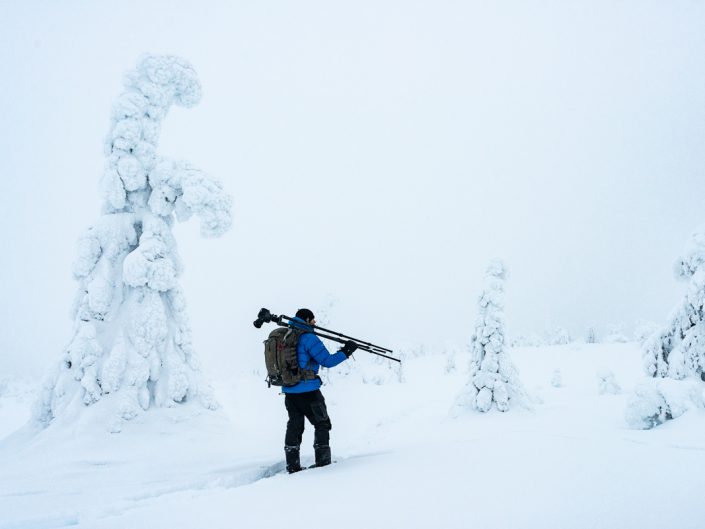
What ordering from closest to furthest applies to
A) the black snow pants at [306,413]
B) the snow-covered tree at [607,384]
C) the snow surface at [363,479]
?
the snow surface at [363,479], the black snow pants at [306,413], the snow-covered tree at [607,384]

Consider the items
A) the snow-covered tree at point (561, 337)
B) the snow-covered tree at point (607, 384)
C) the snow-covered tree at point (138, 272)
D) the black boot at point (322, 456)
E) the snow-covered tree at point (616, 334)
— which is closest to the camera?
the black boot at point (322, 456)

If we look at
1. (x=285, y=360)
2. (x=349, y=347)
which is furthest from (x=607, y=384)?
(x=285, y=360)

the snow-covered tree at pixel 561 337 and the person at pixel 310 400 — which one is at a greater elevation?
the person at pixel 310 400

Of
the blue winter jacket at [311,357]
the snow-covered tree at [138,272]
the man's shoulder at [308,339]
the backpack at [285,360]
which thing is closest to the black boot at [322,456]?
the blue winter jacket at [311,357]

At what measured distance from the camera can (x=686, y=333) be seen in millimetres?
8547

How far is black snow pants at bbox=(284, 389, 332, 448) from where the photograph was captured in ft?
18.6

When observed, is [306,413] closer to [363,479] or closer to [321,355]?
[321,355]

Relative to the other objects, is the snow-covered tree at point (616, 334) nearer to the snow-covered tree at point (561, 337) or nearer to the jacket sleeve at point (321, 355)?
the snow-covered tree at point (561, 337)

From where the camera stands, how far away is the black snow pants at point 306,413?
5668 mm

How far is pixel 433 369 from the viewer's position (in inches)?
1298

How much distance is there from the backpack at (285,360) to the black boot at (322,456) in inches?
38.5

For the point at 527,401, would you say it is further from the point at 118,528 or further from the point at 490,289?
the point at 118,528

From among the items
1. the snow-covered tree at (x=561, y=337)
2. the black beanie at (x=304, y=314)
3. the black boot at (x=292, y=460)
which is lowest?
the snow-covered tree at (x=561, y=337)

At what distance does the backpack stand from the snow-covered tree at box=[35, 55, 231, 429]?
22.1ft
